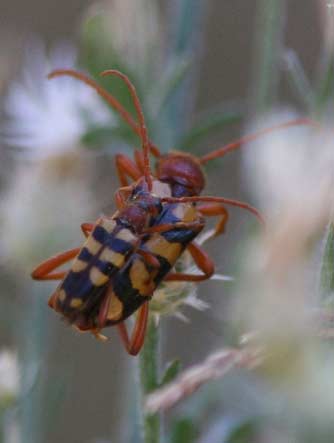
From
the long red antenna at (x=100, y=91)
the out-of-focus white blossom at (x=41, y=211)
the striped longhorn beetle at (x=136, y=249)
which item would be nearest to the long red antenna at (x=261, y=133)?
the striped longhorn beetle at (x=136, y=249)

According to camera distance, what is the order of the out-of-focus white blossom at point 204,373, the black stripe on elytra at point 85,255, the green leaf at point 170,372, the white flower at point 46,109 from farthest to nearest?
the white flower at point 46,109, the black stripe on elytra at point 85,255, the green leaf at point 170,372, the out-of-focus white blossom at point 204,373

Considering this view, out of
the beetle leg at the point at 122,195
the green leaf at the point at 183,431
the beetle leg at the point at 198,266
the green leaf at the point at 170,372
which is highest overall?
the beetle leg at the point at 122,195

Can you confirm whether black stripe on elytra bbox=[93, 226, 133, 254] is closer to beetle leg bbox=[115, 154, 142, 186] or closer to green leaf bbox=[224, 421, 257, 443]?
beetle leg bbox=[115, 154, 142, 186]

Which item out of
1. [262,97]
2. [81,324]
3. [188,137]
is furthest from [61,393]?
[262,97]

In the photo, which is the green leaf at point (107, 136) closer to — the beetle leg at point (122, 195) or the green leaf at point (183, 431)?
the beetle leg at point (122, 195)

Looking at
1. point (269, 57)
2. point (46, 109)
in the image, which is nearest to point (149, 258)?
point (269, 57)

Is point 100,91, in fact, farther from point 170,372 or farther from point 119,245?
point 170,372
